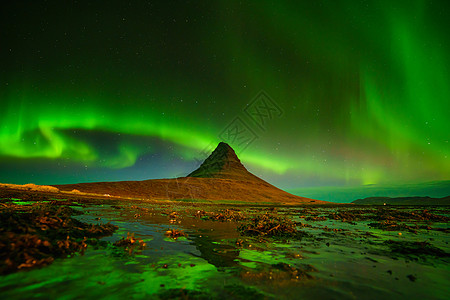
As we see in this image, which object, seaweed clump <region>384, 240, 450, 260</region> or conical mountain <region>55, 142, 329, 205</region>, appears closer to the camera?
seaweed clump <region>384, 240, 450, 260</region>

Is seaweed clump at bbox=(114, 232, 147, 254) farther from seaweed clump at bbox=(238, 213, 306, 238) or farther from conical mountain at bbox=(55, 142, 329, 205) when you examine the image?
conical mountain at bbox=(55, 142, 329, 205)

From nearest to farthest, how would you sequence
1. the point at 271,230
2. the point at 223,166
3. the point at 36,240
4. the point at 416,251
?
the point at 36,240 < the point at 416,251 < the point at 271,230 < the point at 223,166

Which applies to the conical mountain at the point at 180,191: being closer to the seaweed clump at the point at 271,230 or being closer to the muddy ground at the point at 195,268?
the seaweed clump at the point at 271,230

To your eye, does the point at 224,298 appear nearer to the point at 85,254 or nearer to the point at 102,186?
the point at 85,254

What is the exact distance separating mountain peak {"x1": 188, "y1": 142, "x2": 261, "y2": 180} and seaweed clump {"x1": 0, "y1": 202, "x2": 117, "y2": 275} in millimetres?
123409

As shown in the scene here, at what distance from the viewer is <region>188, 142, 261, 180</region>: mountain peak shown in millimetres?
137000

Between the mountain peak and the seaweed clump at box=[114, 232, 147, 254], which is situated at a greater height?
the mountain peak

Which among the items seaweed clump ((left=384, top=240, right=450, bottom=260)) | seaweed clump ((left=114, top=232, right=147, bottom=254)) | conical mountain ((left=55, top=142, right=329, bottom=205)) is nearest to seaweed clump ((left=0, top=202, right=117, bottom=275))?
seaweed clump ((left=114, top=232, right=147, bottom=254))

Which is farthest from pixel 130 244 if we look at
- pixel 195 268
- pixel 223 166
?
pixel 223 166

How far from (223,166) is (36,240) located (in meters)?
145

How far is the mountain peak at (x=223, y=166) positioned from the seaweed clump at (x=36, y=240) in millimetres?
123409

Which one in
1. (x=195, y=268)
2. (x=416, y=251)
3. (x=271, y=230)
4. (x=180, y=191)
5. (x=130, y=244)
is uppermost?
(x=180, y=191)

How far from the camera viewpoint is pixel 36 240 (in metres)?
4.97

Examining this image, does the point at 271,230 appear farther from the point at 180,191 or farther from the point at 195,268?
the point at 180,191
